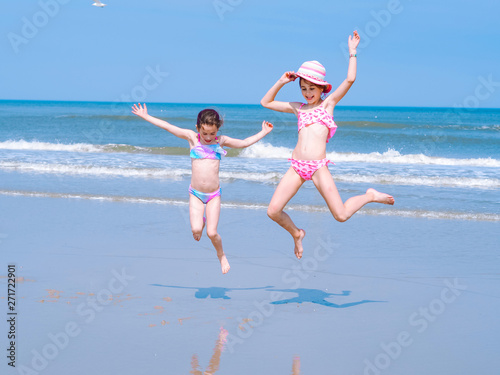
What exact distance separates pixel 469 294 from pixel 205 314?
9.52 ft

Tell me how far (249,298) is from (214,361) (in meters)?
1.65

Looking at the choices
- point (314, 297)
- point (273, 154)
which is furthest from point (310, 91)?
point (273, 154)

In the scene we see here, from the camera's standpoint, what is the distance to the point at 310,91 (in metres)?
6.25

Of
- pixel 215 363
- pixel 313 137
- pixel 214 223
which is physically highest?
pixel 313 137

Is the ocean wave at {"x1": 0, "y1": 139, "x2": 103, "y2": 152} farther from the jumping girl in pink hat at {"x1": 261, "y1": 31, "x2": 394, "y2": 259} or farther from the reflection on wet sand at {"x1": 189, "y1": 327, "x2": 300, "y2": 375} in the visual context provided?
the reflection on wet sand at {"x1": 189, "y1": 327, "x2": 300, "y2": 375}

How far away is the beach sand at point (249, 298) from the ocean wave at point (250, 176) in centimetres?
622

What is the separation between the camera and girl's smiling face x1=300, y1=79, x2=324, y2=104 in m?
6.23

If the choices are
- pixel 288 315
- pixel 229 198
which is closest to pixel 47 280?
pixel 288 315

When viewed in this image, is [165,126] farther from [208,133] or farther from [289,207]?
[289,207]

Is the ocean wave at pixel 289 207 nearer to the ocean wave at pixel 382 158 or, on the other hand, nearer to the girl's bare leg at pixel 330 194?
the girl's bare leg at pixel 330 194

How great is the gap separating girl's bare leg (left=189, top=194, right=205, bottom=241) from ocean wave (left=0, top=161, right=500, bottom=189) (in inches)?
374

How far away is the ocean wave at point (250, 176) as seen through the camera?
1655 centimetres

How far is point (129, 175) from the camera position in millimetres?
16844

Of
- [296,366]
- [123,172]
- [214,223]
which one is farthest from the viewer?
[123,172]
